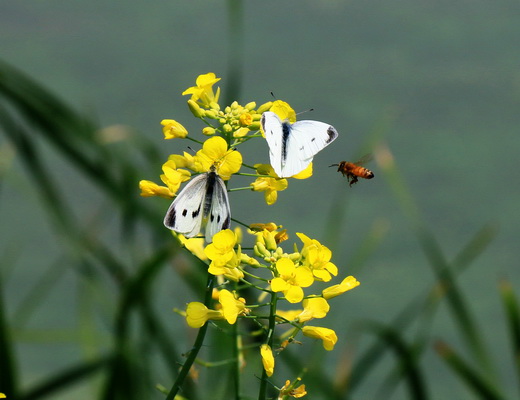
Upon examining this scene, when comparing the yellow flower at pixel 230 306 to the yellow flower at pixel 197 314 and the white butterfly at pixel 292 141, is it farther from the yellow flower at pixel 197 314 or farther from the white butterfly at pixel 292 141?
the white butterfly at pixel 292 141

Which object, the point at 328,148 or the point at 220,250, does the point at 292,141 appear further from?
the point at 328,148

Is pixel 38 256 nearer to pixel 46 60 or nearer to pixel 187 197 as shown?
pixel 46 60

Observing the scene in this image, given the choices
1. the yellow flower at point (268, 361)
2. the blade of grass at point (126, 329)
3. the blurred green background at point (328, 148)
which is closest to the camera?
the yellow flower at point (268, 361)

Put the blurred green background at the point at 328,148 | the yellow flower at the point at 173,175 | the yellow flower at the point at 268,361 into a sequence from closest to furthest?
1. the yellow flower at the point at 268,361
2. the yellow flower at the point at 173,175
3. the blurred green background at the point at 328,148

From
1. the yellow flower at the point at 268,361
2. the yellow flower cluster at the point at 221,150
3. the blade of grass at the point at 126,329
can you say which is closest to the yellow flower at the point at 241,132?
the yellow flower cluster at the point at 221,150

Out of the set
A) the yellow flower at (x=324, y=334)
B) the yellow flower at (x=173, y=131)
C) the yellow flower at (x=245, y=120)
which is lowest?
the yellow flower at (x=324, y=334)

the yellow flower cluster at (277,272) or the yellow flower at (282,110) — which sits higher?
the yellow flower at (282,110)

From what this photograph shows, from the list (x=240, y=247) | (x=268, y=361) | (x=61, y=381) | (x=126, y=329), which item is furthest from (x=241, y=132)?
(x=61, y=381)
